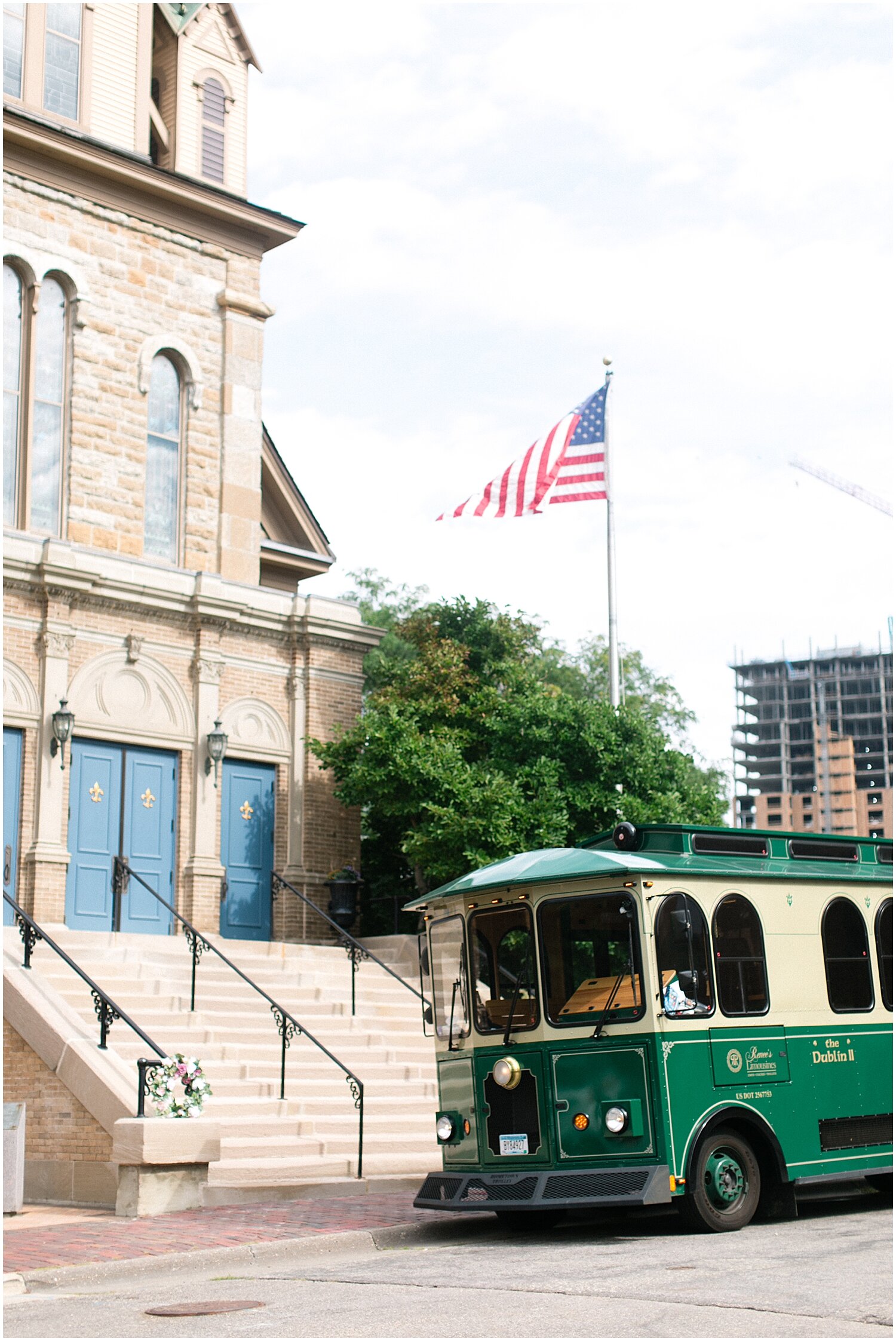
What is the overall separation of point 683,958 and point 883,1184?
3058 millimetres

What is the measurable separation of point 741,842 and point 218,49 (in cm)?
1923

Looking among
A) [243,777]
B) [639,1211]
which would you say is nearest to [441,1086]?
[639,1211]

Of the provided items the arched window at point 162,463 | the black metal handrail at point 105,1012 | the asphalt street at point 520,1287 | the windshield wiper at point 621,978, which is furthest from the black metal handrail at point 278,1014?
the arched window at point 162,463

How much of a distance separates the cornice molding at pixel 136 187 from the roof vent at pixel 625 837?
1514 centimetres

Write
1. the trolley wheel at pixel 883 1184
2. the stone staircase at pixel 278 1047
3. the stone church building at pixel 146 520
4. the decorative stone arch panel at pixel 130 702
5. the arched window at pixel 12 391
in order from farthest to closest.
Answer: the arched window at pixel 12 391 < the decorative stone arch panel at pixel 130 702 < the stone church building at pixel 146 520 < the stone staircase at pixel 278 1047 < the trolley wheel at pixel 883 1184

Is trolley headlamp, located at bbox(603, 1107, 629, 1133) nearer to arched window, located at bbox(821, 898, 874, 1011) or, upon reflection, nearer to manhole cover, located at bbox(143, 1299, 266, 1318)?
arched window, located at bbox(821, 898, 874, 1011)

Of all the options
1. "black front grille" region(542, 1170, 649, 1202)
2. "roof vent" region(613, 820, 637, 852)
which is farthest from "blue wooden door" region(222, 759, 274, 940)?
"black front grille" region(542, 1170, 649, 1202)

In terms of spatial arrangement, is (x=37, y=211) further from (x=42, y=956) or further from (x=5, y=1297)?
(x=5, y=1297)

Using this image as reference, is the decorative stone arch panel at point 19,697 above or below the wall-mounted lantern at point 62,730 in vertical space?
above

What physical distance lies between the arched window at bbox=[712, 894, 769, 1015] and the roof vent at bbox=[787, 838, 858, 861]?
932 mm

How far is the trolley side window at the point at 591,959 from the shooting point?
36.7 ft

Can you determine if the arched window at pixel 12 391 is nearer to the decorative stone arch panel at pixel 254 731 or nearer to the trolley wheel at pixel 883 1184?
the decorative stone arch panel at pixel 254 731

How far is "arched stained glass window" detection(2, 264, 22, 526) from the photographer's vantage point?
22312 millimetres

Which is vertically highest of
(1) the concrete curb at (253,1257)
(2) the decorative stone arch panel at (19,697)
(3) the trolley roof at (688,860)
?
(2) the decorative stone arch panel at (19,697)
